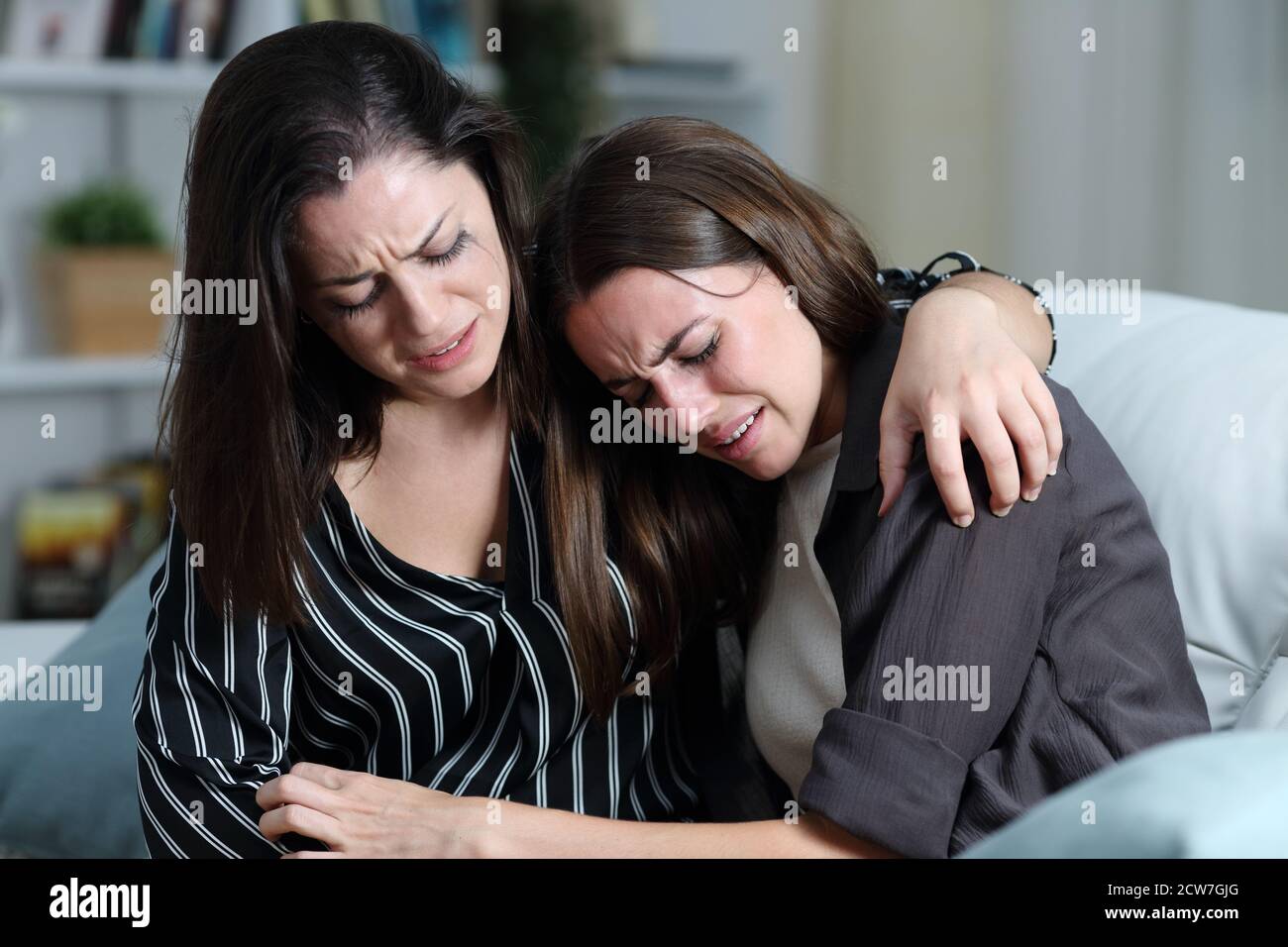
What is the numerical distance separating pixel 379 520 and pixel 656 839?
1.28 feet

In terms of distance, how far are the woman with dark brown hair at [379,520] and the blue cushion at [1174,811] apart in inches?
11.9

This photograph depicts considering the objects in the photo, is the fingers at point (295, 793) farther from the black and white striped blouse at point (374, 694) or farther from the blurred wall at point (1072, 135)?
the blurred wall at point (1072, 135)

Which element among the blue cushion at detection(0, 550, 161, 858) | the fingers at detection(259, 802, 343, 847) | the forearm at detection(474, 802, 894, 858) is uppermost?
the forearm at detection(474, 802, 894, 858)

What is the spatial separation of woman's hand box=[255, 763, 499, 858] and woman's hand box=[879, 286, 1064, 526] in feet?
1.20

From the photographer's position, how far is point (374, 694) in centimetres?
106

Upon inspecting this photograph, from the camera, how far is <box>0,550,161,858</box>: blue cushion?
1.21 m

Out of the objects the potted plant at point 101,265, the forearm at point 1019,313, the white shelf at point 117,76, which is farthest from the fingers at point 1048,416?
the potted plant at point 101,265

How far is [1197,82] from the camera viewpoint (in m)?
2.10

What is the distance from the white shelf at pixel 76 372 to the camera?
234 cm

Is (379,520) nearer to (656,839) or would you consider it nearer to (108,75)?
(656,839)

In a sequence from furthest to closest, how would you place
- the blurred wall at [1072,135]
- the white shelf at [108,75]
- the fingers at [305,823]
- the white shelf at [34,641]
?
the white shelf at [108,75], the blurred wall at [1072,135], the white shelf at [34,641], the fingers at [305,823]

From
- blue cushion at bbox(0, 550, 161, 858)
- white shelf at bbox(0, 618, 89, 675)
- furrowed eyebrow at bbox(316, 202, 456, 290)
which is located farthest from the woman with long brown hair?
white shelf at bbox(0, 618, 89, 675)

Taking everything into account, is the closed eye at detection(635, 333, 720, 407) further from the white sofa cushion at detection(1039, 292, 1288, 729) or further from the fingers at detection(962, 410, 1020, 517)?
the white sofa cushion at detection(1039, 292, 1288, 729)

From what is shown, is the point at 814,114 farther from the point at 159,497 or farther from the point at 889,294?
the point at 889,294
